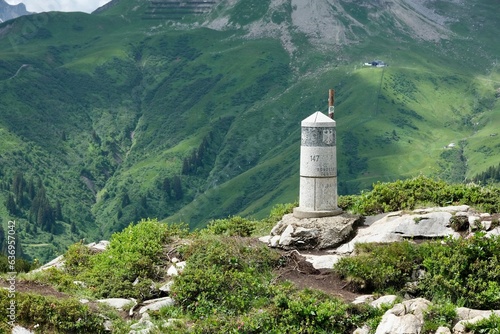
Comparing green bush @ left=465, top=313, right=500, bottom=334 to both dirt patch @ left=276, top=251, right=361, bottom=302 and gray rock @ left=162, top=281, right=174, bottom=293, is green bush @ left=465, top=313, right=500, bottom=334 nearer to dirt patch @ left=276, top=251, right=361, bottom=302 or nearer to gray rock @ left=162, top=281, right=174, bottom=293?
dirt patch @ left=276, top=251, right=361, bottom=302

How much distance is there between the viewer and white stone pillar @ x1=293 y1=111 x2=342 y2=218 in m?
30.1

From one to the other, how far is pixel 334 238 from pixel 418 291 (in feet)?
17.3

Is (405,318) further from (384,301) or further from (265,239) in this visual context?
(265,239)

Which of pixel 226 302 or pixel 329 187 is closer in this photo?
pixel 226 302

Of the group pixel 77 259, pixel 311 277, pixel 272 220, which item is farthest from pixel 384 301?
pixel 77 259

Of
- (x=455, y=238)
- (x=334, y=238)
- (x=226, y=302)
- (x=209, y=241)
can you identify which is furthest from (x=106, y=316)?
(x=455, y=238)

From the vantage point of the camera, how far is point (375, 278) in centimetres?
2452

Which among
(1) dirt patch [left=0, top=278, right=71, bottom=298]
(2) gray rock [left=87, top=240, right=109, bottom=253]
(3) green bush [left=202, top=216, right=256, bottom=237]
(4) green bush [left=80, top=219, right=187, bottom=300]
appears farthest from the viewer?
(3) green bush [left=202, top=216, right=256, bottom=237]

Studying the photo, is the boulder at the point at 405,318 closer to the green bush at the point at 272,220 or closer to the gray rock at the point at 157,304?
the gray rock at the point at 157,304

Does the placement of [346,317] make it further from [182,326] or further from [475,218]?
[475,218]

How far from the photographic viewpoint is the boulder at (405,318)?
67.5 ft

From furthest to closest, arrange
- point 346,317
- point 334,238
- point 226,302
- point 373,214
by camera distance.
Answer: point 373,214 → point 334,238 → point 226,302 → point 346,317

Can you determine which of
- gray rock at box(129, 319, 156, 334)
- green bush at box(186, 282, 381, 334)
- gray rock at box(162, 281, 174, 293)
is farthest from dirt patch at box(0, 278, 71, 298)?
green bush at box(186, 282, 381, 334)

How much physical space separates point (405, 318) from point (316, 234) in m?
8.44
